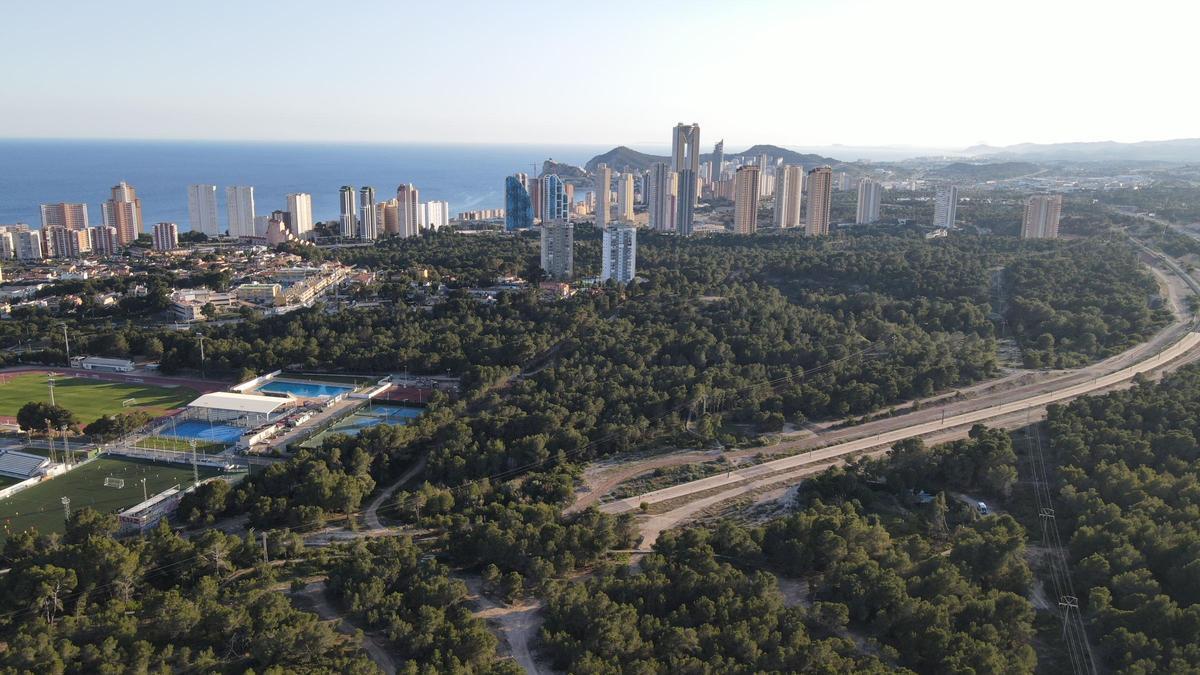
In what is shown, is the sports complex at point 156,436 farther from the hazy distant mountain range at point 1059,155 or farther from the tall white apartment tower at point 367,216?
the hazy distant mountain range at point 1059,155

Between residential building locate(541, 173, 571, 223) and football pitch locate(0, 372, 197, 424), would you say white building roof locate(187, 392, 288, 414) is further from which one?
residential building locate(541, 173, 571, 223)

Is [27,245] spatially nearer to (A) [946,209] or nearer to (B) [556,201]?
(B) [556,201]

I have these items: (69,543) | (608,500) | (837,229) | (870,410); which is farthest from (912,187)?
(69,543)

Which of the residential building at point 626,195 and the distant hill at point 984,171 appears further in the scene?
the distant hill at point 984,171

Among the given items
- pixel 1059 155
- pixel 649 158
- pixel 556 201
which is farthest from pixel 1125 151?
pixel 556 201

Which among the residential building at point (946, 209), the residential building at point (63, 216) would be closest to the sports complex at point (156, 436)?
the residential building at point (63, 216)

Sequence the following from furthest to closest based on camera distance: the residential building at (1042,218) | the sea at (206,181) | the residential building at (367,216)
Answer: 1. the sea at (206,181)
2. the residential building at (367,216)
3. the residential building at (1042,218)
